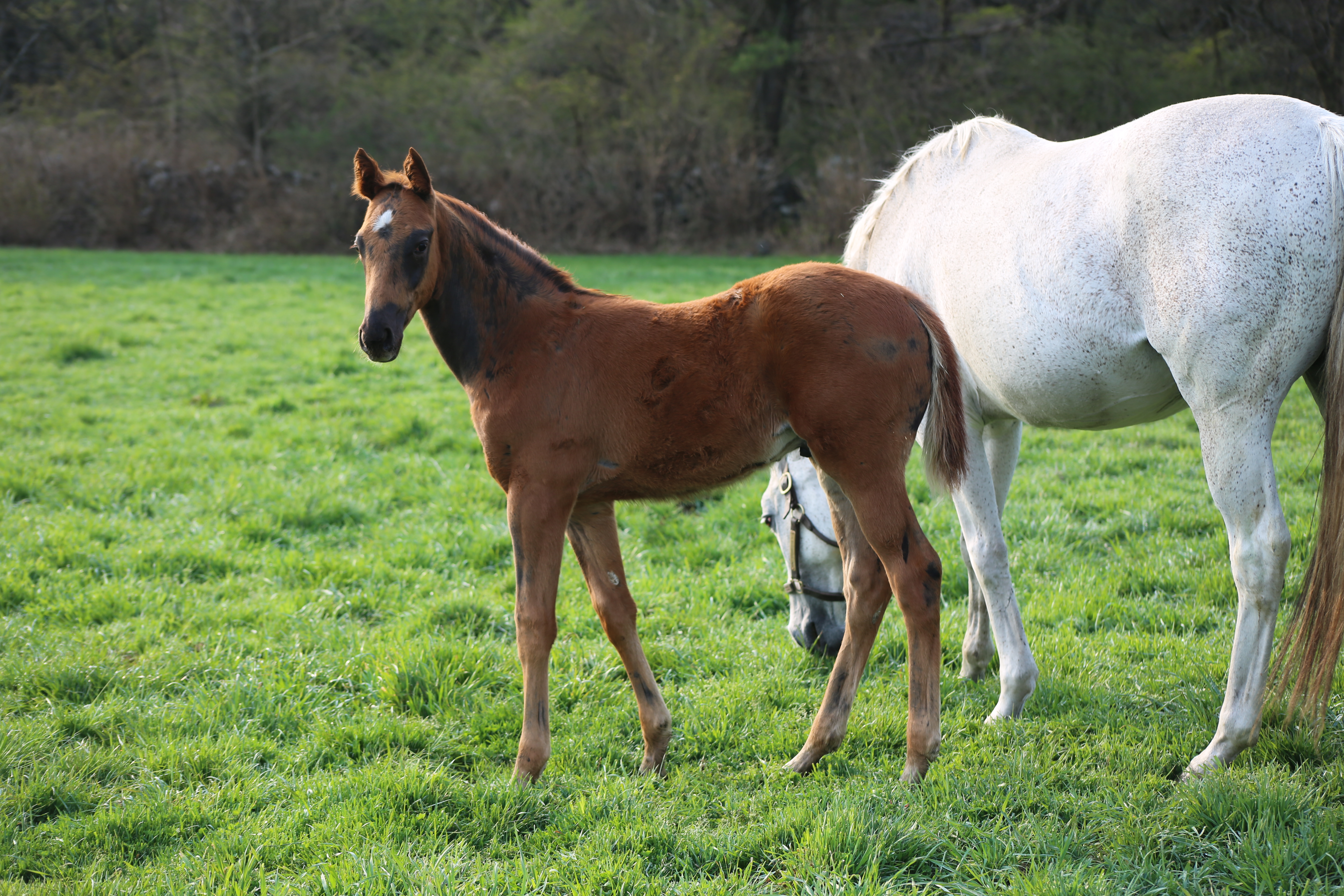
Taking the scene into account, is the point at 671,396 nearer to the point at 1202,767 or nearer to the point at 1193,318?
the point at 1193,318

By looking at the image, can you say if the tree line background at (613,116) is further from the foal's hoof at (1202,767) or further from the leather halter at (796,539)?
the foal's hoof at (1202,767)

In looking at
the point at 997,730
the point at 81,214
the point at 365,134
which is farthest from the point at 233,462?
the point at 365,134

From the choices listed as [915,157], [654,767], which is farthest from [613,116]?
[654,767]

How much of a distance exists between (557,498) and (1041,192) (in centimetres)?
214

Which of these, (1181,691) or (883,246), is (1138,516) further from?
(883,246)

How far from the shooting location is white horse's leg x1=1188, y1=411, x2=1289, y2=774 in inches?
114

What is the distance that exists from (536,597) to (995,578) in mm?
1792

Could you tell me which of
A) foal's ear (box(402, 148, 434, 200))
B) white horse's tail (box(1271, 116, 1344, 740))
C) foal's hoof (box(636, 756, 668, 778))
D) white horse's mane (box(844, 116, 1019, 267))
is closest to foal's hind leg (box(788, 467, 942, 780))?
foal's hoof (box(636, 756, 668, 778))

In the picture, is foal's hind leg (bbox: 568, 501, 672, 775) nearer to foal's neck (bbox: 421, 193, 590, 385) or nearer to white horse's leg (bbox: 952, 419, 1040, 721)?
foal's neck (bbox: 421, 193, 590, 385)

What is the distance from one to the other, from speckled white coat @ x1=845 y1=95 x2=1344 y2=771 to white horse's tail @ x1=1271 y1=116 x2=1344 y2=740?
24 mm

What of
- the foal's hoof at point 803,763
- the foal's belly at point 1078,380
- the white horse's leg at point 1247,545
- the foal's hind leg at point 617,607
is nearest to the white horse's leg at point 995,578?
the foal's belly at point 1078,380

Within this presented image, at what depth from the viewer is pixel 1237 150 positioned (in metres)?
2.95

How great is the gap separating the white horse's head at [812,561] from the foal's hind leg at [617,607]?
0.90 meters

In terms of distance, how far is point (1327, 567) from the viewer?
291cm
